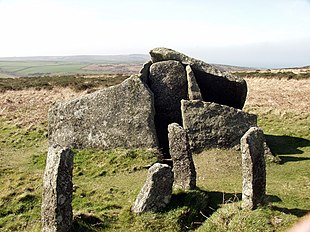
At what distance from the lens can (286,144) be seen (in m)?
20.0

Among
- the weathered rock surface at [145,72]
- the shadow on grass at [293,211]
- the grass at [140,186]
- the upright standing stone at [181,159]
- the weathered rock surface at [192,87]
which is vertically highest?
the weathered rock surface at [145,72]

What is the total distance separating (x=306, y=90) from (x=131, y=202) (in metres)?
31.1

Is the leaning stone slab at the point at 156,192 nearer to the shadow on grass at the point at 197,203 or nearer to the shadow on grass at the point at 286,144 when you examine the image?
the shadow on grass at the point at 197,203

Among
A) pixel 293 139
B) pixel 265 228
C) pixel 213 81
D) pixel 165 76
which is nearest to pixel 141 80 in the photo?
pixel 165 76

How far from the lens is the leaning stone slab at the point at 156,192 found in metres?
11.4

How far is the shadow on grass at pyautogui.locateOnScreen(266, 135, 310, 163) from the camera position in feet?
61.6

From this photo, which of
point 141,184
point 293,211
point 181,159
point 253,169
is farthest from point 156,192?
point 293,211

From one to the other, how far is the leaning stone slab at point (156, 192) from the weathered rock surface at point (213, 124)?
7.07 meters

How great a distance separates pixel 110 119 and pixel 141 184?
589 cm

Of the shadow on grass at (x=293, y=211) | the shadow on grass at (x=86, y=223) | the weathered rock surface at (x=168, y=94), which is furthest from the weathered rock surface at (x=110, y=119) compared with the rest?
the shadow on grass at (x=293, y=211)

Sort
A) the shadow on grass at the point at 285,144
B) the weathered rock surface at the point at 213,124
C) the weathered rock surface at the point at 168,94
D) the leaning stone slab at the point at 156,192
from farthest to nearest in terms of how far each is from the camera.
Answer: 1. the weathered rock surface at the point at 168,94
2. the shadow on grass at the point at 285,144
3. the weathered rock surface at the point at 213,124
4. the leaning stone slab at the point at 156,192

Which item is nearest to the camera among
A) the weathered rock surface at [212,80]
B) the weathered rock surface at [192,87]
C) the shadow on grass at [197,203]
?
the shadow on grass at [197,203]

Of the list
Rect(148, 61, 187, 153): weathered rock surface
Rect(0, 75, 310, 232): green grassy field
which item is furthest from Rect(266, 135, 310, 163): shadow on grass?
Rect(148, 61, 187, 153): weathered rock surface

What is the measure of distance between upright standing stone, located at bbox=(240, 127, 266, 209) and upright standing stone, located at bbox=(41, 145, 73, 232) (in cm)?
487
